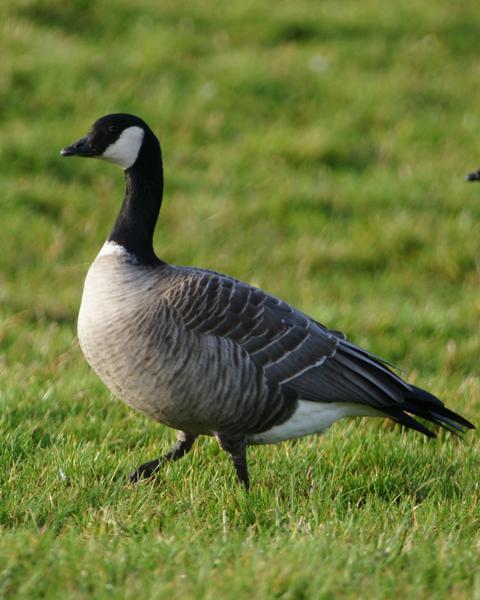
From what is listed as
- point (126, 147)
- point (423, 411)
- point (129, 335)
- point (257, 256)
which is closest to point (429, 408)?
point (423, 411)

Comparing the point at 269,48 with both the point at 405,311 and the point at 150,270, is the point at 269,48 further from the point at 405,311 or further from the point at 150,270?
the point at 150,270

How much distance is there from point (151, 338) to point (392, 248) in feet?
16.8

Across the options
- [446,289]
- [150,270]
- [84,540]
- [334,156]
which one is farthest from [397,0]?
[84,540]

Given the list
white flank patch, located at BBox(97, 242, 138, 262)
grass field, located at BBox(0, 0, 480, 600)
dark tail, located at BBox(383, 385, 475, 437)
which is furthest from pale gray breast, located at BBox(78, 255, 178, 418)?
dark tail, located at BBox(383, 385, 475, 437)

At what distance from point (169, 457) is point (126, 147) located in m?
1.64

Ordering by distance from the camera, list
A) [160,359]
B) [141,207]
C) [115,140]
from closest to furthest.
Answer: [160,359] < [115,140] < [141,207]

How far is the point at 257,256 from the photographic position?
9414 millimetres

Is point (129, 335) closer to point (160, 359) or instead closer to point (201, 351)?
point (160, 359)

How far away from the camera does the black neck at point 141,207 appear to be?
5387 millimetres

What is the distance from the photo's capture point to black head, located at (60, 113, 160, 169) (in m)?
5.38

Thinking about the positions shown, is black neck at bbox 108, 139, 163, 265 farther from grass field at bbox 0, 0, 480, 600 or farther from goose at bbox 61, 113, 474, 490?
grass field at bbox 0, 0, 480, 600

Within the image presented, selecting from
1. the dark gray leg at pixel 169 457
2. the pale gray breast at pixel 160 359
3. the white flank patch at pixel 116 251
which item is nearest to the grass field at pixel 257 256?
the dark gray leg at pixel 169 457

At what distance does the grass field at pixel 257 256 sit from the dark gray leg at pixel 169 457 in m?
0.08

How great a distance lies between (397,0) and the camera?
14.0m
